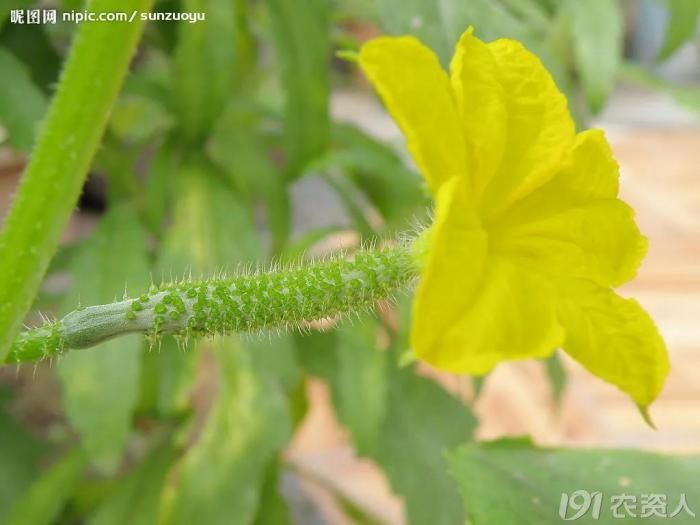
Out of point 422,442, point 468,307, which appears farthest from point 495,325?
point 422,442

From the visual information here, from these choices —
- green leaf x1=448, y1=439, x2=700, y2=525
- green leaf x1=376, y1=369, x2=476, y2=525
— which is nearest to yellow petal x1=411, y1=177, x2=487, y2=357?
green leaf x1=448, y1=439, x2=700, y2=525

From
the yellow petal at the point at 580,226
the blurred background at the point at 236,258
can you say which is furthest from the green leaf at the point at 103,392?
the yellow petal at the point at 580,226

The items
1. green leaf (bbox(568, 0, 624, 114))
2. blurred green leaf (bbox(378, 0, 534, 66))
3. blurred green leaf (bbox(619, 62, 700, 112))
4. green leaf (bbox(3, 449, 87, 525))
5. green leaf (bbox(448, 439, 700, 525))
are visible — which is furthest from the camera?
blurred green leaf (bbox(619, 62, 700, 112))

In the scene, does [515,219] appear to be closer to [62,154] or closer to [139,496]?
[62,154]

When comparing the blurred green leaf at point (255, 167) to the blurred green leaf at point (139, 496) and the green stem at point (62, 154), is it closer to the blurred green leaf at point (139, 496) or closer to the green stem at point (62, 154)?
the blurred green leaf at point (139, 496)

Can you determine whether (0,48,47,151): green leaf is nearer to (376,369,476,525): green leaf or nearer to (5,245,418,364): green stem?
(5,245,418,364): green stem

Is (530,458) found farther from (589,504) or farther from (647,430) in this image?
(647,430)

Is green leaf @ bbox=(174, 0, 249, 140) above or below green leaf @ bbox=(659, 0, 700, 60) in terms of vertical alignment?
below
